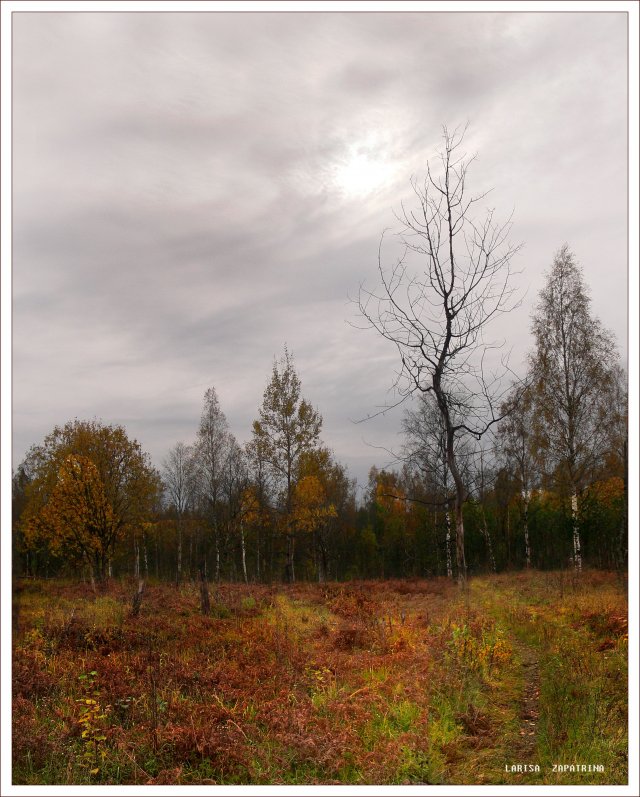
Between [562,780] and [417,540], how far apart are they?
122 ft

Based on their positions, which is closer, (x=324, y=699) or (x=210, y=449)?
(x=324, y=699)

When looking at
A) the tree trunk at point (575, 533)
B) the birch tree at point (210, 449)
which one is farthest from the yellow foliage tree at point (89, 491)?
the tree trunk at point (575, 533)

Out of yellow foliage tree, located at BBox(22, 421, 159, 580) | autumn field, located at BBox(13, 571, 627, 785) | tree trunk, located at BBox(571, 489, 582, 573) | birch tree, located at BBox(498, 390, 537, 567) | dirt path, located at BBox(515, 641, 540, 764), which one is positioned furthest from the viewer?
birch tree, located at BBox(498, 390, 537, 567)

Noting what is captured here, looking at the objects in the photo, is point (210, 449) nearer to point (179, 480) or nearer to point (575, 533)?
point (179, 480)

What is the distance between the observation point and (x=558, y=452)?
748 inches

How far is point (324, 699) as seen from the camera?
599cm

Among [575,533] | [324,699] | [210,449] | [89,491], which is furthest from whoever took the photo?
[210,449]

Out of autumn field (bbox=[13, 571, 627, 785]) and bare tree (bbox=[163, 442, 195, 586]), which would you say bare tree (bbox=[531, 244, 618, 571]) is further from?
bare tree (bbox=[163, 442, 195, 586])

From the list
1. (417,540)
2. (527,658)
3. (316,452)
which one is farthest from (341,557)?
(527,658)

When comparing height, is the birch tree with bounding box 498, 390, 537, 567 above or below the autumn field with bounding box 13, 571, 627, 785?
above

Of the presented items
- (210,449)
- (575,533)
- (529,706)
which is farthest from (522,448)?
(529,706)

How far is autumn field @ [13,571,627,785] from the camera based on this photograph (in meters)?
4.68

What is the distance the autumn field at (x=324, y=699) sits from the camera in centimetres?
468

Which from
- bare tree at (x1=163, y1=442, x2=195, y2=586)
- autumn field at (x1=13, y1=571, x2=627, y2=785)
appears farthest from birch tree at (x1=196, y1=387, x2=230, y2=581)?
autumn field at (x1=13, y1=571, x2=627, y2=785)
